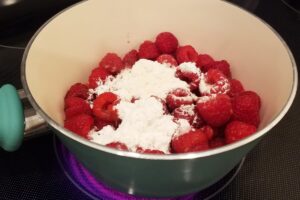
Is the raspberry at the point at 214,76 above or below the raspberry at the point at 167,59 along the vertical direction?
above

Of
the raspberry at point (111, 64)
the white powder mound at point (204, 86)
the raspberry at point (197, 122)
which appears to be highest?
the white powder mound at point (204, 86)

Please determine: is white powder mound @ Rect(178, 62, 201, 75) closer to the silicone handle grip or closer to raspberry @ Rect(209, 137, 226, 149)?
raspberry @ Rect(209, 137, 226, 149)

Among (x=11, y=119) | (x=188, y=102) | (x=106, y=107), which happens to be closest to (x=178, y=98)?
(x=188, y=102)

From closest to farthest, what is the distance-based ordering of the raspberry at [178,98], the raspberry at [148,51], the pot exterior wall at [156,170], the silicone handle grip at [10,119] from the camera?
the pot exterior wall at [156,170], the silicone handle grip at [10,119], the raspberry at [178,98], the raspberry at [148,51]

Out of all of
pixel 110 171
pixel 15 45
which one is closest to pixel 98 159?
pixel 110 171

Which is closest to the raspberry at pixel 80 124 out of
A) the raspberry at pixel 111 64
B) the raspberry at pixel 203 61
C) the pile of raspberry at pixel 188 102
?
the pile of raspberry at pixel 188 102

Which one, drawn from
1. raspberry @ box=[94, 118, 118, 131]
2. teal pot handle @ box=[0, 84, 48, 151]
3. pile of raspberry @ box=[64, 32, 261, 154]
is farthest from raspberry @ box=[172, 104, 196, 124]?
teal pot handle @ box=[0, 84, 48, 151]

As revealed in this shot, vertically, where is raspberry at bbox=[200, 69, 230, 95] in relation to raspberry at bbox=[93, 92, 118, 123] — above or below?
above

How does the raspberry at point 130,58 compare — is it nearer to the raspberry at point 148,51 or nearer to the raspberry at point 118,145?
the raspberry at point 148,51
